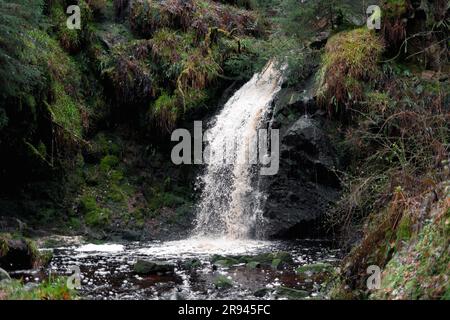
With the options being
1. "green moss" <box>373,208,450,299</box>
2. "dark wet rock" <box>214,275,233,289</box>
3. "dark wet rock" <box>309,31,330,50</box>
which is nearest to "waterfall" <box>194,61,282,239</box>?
"dark wet rock" <box>309,31,330,50</box>

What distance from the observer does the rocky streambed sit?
8156mm

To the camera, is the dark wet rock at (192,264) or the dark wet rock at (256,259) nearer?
the dark wet rock at (192,264)

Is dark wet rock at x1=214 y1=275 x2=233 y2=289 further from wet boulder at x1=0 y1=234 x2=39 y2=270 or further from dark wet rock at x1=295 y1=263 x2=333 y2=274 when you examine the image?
wet boulder at x1=0 y1=234 x2=39 y2=270

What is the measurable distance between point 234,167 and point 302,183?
2.17 m

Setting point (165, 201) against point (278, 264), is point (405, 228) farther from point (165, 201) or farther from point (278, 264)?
point (165, 201)

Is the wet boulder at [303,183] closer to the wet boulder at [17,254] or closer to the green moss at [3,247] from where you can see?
the wet boulder at [17,254]

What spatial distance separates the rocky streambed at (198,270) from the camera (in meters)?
8.16

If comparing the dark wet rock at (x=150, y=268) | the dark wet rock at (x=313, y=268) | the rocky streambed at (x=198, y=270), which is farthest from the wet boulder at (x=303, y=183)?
the dark wet rock at (x=150, y=268)

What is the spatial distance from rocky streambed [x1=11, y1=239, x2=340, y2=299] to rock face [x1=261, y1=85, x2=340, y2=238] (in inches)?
21.4

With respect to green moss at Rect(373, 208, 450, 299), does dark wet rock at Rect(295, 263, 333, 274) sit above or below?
below

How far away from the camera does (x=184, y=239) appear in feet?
46.5
